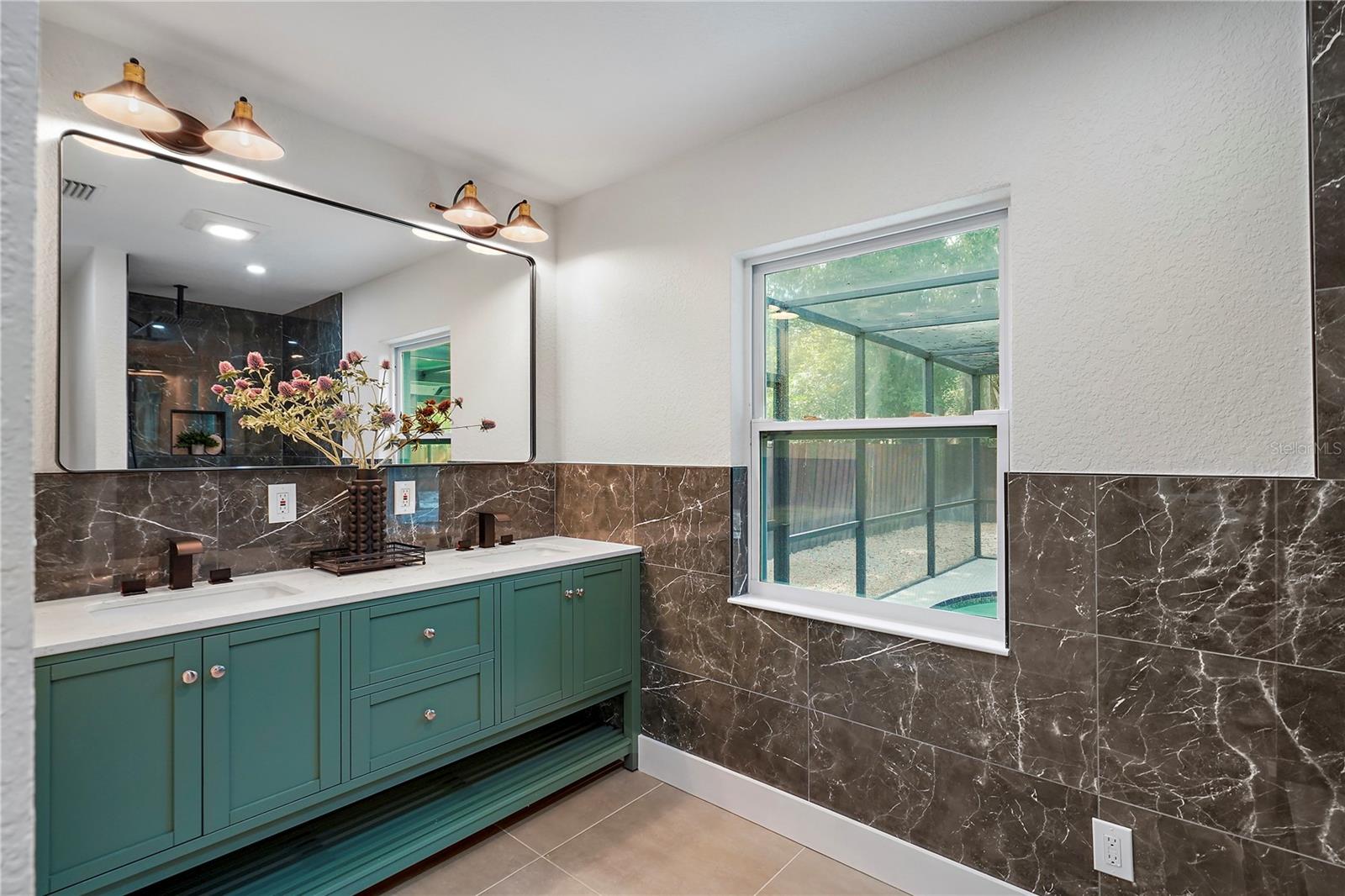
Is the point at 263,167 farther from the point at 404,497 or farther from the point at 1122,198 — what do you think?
the point at 1122,198

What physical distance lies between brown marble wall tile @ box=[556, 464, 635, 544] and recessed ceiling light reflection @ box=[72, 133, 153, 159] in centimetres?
197

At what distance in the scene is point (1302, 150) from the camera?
1.56 meters

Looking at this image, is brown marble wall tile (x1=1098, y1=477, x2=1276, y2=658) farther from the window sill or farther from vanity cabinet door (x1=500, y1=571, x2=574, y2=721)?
vanity cabinet door (x1=500, y1=571, x2=574, y2=721)

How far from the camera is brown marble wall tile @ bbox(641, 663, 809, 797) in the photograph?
2420 millimetres

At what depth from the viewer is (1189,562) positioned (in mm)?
1675

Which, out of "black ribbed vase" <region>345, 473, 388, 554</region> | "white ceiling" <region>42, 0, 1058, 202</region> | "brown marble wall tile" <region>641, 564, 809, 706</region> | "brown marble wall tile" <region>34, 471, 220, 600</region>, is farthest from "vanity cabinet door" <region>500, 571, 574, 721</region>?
"white ceiling" <region>42, 0, 1058, 202</region>

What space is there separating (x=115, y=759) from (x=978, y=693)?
2.32 m

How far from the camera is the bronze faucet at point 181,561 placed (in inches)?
80.7

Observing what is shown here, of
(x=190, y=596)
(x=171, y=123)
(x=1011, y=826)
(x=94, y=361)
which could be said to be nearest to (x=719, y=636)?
(x=1011, y=826)

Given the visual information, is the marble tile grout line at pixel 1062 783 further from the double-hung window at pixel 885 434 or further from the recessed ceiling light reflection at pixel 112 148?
the recessed ceiling light reflection at pixel 112 148

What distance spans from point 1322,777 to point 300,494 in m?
3.10

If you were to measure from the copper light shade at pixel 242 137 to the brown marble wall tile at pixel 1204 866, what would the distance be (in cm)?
316

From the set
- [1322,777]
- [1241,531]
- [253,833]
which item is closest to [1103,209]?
[1241,531]

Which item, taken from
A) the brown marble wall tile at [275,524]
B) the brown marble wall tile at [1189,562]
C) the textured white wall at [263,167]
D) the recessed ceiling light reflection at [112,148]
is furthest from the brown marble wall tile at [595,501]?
the recessed ceiling light reflection at [112,148]
